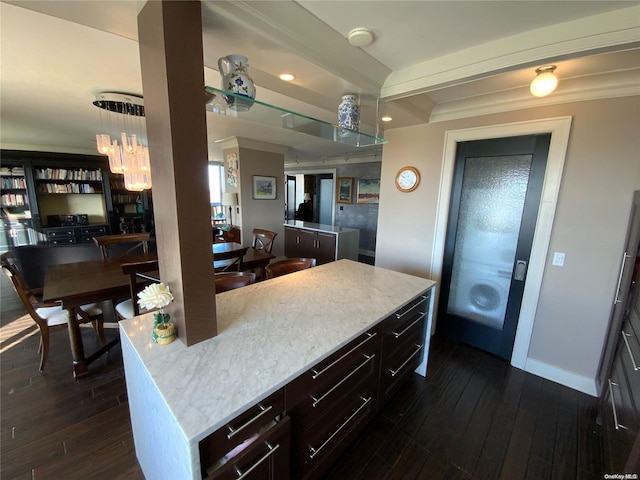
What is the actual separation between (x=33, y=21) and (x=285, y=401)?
2341 millimetres

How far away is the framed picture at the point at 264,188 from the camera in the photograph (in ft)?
15.6

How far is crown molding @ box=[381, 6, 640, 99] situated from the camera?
3.83ft

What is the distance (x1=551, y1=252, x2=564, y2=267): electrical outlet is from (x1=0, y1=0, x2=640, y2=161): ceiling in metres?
1.15

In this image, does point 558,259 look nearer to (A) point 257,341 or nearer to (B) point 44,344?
(A) point 257,341

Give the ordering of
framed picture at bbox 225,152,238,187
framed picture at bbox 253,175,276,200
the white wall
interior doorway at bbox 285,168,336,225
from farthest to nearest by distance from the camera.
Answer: interior doorway at bbox 285,168,336,225 → framed picture at bbox 253,175,276,200 → framed picture at bbox 225,152,238,187 → the white wall

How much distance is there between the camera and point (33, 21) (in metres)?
1.41

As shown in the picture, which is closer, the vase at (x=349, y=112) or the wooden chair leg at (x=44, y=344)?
the vase at (x=349, y=112)

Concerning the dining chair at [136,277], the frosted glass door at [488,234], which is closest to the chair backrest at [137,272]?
the dining chair at [136,277]

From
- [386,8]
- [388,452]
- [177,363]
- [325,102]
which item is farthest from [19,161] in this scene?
[388,452]

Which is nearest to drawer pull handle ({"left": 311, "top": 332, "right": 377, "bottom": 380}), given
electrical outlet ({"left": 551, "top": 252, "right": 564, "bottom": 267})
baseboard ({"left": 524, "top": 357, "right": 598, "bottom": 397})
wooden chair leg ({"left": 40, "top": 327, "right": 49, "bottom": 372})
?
electrical outlet ({"left": 551, "top": 252, "right": 564, "bottom": 267})

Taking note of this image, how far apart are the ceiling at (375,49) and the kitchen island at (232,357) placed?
1376 mm

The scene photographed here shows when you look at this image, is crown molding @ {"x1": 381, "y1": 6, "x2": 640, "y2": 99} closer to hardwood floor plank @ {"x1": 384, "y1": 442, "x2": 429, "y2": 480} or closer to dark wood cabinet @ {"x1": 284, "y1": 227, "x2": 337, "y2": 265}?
hardwood floor plank @ {"x1": 384, "y1": 442, "x2": 429, "y2": 480}

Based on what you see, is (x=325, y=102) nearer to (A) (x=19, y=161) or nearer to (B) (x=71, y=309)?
(B) (x=71, y=309)

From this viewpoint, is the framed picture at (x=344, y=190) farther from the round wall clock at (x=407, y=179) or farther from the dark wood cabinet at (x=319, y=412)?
the dark wood cabinet at (x=319, y=412)
